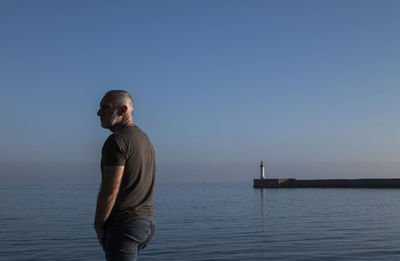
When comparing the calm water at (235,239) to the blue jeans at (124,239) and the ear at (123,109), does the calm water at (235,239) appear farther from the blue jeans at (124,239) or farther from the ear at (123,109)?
the ear at (123,109)

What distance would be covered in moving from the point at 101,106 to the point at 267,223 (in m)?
16.6

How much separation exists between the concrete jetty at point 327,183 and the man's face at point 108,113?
57.5m

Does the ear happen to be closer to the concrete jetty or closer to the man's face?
the man's face

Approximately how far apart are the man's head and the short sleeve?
1.04 ft

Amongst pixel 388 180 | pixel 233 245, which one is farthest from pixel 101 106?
pixel 388 180

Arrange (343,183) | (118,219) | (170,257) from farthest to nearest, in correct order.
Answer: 1. (343,183)
2. (170,257)
3. (118,219)

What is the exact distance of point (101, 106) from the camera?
328cm

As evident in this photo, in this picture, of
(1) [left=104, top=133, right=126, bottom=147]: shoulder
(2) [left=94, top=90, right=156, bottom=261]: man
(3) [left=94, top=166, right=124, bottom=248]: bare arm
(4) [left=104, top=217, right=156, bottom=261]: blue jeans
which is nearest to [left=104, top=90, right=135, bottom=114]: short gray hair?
(2) [left=94, top=90, right=156, bottom=261]: man

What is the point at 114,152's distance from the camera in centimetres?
293

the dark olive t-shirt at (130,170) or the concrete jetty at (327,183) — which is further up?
the dark olive t-shirt at (130,170)

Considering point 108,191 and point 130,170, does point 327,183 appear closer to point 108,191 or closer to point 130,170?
point 130,170

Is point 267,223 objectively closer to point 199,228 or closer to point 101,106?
point 199,228

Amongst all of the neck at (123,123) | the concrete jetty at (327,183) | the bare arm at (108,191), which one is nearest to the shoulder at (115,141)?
the bare arm at (108,191)

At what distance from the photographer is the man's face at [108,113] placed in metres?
3.25
